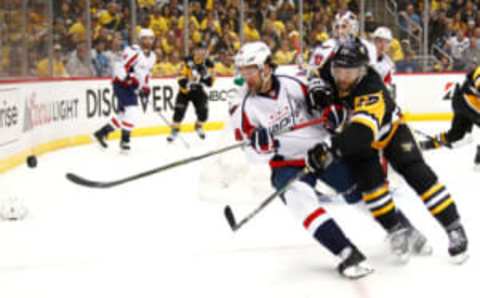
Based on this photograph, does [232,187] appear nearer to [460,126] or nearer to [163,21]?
[460,126]

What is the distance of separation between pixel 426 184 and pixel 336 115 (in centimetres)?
49

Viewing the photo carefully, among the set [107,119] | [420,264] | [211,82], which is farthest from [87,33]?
[420,264]

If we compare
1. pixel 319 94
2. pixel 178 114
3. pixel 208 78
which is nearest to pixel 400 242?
pixel 319 94

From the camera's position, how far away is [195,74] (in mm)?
9727

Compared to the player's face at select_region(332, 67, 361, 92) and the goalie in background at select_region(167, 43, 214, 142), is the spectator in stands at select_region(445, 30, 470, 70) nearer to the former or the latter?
the goalie in background at select_region(167, 43, 214, 142)

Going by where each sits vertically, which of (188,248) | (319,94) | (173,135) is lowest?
(173,135)

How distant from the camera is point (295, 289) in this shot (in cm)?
327

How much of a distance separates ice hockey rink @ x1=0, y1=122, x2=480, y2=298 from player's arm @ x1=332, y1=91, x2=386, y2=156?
0.57 meters

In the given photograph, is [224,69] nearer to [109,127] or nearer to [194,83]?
[194,83]

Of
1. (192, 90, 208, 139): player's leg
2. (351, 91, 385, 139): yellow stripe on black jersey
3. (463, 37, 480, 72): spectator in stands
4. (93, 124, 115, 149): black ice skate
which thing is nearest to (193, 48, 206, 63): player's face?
(192, 90, 208, 139): player's leg

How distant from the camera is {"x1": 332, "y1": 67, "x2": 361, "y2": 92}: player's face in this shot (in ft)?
11.0

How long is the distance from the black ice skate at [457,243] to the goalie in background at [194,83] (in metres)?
6.36

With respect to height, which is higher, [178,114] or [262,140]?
[262,140]

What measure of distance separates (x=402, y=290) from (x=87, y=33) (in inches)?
319
